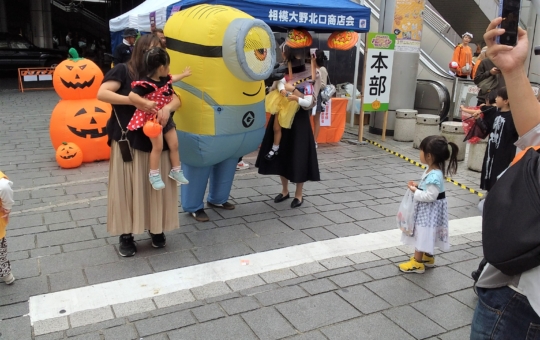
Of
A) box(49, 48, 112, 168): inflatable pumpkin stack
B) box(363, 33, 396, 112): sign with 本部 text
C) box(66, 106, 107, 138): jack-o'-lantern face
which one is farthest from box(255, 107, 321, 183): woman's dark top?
box(363, 33, 396, 112): sign with 本部 text

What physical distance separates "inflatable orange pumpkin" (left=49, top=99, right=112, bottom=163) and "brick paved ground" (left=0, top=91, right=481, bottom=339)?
32 cm

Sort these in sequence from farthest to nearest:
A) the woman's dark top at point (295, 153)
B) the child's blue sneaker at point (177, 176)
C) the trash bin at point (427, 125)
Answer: the trash bin at point (427, 125) → the woman's dark top at point (295, 153) → the child's blue sneaker at point (177, 176)

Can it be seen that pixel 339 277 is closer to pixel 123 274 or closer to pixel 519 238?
pixel 123 274

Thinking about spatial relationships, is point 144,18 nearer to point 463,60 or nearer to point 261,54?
point 261,54

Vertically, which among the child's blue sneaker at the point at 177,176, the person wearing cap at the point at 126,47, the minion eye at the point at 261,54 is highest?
the person wearing cap at the point at 126,47

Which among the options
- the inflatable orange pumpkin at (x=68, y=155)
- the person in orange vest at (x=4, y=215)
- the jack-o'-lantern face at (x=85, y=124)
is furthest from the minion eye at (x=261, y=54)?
the inflatable orange pumpkin at (x=68, y=155)

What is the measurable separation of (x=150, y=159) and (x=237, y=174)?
2.90 metres

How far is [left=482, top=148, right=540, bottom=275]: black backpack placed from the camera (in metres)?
1.47

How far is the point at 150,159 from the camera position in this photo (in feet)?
12.4

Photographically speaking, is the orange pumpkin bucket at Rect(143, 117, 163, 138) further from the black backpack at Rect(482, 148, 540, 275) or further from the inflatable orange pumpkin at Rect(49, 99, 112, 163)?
the inflatable orange pumpkin at Rect(49, 99, 112, 163)

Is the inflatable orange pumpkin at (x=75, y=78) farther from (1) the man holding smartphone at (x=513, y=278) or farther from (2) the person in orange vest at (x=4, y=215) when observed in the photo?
(1) the man holding smartphone at (x=513, y=278)

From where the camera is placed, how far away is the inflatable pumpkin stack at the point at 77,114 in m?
6.60

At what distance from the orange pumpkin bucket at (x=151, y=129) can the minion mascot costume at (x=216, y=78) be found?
68 centimetres

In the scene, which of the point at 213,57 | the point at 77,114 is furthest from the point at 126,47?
the point at 213,57
